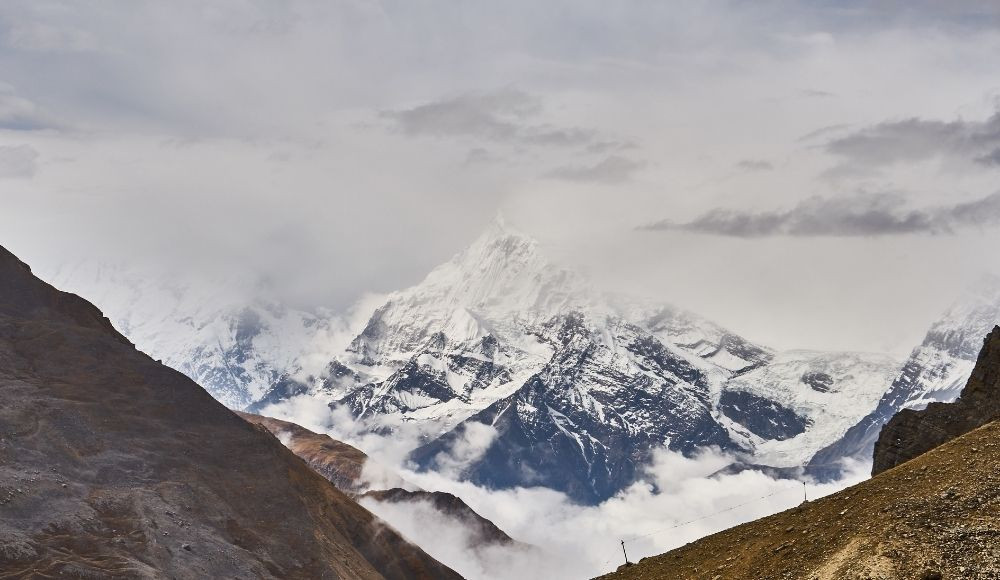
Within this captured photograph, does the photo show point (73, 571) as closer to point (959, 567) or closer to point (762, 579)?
point (762, 579)

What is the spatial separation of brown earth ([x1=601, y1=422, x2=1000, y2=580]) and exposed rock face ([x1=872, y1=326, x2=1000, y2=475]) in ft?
124

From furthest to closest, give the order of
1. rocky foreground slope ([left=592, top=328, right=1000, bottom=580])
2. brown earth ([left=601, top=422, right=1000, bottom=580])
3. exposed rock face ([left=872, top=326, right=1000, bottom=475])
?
exposed rock face ([left=872, top=326, right=1000, bottom=475]) → rocky foreground slope ([left=592, top=328, right=1000, bottom=580]) → brown earth ([left=601, top=422, right=1000, bottom=580])

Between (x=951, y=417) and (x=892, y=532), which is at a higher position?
(x=951, y=417)

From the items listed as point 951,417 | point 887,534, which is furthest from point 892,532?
point 951,417

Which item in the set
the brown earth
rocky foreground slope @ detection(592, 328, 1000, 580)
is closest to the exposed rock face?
the brown earth

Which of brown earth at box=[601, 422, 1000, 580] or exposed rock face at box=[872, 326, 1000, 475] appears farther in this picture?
exposed rock face at box=[872, 326, 1000, 475]

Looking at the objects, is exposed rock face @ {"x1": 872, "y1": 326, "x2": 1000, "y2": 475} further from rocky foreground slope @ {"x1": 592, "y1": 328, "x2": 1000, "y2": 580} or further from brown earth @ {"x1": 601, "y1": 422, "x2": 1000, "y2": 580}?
rocky foreground slope @ {"x1": 592, "y1": 328, "x2": 1000, "y2": 580}

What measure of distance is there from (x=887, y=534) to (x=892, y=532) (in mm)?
377

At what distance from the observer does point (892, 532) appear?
212 ft

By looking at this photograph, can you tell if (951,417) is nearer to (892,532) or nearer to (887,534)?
(892,532)

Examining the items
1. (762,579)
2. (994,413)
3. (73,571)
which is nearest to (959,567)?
(762,579)

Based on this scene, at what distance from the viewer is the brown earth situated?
60.9 m

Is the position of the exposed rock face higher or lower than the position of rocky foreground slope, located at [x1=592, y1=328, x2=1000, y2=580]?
higher

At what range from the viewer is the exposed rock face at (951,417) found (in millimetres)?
112438
